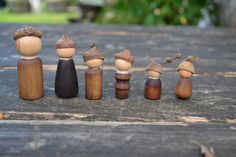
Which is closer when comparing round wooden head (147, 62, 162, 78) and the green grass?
round wooden head (147, 62, 162, 78)

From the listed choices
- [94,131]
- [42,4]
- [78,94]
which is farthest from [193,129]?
[42,4]

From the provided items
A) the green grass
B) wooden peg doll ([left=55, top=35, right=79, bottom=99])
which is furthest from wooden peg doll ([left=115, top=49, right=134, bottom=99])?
the green grass

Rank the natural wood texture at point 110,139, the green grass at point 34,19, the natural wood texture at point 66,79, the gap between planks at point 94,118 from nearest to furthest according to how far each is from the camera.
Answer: the natural wood texture at point 110,139 < the gap between planks at point 94,118 < the natural wood texture at point 66,79 < the green grass at point 34,19

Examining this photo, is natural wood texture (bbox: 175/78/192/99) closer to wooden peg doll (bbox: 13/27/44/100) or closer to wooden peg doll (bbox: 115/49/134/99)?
wooden peg doll (bbox: 115/49/134/99)

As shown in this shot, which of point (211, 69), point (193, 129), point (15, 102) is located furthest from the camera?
point (211, 69)

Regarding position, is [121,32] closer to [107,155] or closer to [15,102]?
[15,102]

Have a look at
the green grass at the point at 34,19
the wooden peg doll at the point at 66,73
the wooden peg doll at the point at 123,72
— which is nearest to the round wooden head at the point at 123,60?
the wooden peg doll at the point at 123,72

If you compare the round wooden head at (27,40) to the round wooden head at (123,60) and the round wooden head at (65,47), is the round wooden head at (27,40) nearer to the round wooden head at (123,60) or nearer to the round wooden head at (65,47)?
the round wooden head at (65,47)
